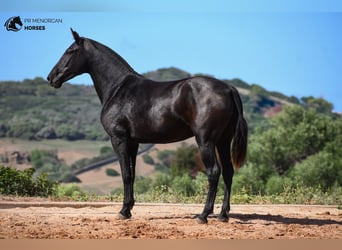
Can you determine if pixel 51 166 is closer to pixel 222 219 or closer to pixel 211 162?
pixel 222 219

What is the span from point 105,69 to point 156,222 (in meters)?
2.20

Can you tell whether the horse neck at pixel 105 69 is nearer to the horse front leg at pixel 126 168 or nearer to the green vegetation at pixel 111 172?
the horse front leg at pixel 126 168

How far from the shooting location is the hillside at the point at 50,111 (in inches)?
1647

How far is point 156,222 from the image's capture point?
7.10m

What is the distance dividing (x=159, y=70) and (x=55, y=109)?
14476 millimetres

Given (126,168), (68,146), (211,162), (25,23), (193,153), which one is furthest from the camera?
(68,146)

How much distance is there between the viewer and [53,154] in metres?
44.5

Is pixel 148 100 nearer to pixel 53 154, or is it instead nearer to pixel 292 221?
pixel 292 221

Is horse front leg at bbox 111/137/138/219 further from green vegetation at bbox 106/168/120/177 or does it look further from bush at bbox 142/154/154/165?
bush at bbox 142/154/154/165

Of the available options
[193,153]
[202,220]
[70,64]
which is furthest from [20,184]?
[193,153]

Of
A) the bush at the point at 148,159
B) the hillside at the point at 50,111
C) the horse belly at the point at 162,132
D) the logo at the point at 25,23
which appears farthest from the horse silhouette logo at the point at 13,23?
the bush at the point at 148,159

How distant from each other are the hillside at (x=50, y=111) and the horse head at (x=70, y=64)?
3310 cm

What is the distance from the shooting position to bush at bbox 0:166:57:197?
404 inches

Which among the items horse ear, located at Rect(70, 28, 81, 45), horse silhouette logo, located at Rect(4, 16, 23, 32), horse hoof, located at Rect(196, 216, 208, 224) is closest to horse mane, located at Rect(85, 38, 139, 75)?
horse ear, located at Rect(70, 28, 81, 45)
